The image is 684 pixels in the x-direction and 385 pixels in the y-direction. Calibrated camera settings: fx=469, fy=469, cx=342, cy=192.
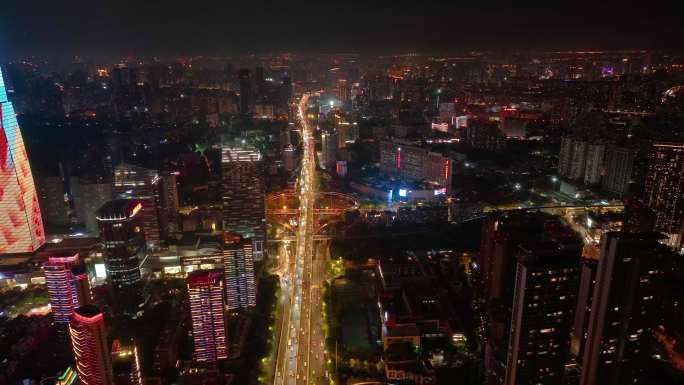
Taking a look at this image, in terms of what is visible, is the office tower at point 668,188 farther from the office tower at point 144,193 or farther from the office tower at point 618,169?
the office tower at point 144,193

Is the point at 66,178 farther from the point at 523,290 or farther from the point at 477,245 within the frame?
the point at 523,290

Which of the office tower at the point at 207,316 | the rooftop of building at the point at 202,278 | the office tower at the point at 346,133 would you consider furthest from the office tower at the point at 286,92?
the office tower at the point at 207,316

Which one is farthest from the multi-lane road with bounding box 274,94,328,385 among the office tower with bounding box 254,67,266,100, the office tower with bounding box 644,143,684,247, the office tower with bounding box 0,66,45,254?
the office tower with bounding box 254,67,266,100

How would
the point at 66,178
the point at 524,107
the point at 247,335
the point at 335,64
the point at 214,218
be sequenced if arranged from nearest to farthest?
the point at 247,335
the point at 214,218
the point at 66,178
the point at 524,107
the point at 335,64

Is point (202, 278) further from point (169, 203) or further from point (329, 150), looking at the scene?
point (329, 150)

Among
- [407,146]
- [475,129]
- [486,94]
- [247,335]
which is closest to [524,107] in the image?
[486,94]

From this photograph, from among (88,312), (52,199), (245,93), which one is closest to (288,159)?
(52,199)
